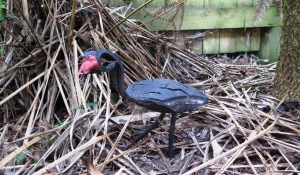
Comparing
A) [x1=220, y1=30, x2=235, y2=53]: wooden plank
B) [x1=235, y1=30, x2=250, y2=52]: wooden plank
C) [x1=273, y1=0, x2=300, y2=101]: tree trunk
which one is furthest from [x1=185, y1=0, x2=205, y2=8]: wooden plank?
[x1=273, y1=0, x2=300, y2=101]: tree trunk

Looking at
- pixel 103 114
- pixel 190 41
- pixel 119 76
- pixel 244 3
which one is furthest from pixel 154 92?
pixel 244 3

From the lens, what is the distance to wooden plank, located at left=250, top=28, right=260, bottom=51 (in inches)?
107

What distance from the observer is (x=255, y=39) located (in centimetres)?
274

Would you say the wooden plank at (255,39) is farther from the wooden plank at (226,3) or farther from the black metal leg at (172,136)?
the black metal leg at (172,136)

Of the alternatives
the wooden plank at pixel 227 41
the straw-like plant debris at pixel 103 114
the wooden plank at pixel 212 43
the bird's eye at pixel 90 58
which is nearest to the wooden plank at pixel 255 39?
the wooden plank at pixel 227 41

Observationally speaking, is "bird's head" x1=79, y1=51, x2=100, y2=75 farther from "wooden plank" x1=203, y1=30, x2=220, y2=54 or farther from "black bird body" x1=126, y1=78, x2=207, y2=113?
"wooden plank" x1=203, y1=30, x2=220, y2=54

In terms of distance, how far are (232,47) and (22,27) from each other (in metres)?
1.58

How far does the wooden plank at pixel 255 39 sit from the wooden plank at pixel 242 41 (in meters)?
0.04

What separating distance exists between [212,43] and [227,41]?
129 millimetres

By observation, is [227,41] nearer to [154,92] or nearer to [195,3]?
[195,3]

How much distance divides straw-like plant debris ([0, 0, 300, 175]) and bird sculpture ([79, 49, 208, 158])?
0.54ft

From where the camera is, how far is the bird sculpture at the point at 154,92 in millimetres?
1086

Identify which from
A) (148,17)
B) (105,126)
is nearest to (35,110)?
(105,126)

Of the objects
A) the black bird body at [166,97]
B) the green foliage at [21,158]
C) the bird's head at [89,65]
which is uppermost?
the bird's head at [89,65]
